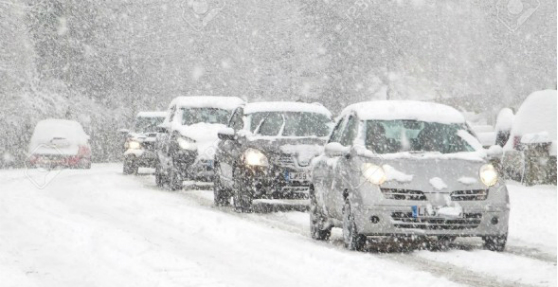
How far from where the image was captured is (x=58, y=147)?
30.2 metres

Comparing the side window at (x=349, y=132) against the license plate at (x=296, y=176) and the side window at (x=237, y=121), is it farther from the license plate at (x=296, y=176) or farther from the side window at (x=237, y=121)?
the side window at (x=237, y=121)

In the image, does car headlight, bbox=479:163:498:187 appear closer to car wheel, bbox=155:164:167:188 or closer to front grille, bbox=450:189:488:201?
front grille, bbox=450:189:488:201

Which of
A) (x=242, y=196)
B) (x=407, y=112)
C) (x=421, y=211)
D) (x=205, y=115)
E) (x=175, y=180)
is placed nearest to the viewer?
(x=421, y=211)

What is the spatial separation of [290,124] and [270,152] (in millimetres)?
1277

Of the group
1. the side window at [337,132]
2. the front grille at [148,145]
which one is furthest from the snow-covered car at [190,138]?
the side window at [337,132]

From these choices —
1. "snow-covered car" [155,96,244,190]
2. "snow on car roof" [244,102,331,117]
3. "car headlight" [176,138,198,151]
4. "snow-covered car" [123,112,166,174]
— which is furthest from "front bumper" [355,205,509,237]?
"snow-covered car" [123,112,166,174]

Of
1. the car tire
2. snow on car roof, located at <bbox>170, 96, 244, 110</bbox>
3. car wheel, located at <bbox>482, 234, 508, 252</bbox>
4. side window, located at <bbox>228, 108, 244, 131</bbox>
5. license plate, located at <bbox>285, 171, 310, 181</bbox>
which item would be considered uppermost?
snow on car roof, located at <bbox>170, 96, 244, 110</bbox>

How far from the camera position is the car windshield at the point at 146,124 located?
95.2 ft

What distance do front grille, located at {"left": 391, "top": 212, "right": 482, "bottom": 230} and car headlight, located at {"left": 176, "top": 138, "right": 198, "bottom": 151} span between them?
33.2 ft

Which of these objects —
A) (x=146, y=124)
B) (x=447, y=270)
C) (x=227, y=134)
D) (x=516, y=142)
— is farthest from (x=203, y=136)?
(x=447, y=270)

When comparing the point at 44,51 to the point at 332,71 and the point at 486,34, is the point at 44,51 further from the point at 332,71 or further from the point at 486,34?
the point at 486,34

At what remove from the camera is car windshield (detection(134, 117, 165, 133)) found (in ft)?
95.2

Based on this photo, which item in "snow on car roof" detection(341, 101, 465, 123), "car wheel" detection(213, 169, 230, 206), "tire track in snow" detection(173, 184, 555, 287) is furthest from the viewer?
"car wheel" detection(213, 169, 230, 206)

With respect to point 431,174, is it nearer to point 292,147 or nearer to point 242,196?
point 292,147
